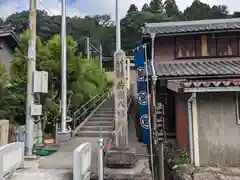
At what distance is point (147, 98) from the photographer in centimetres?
1034

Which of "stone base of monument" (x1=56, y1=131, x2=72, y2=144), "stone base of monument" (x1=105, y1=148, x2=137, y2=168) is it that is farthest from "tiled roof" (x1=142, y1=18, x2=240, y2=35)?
"stone base of monument" (x1=105, y1=148, x2=137, y2=168)

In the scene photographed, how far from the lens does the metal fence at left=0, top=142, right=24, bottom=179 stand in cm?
579

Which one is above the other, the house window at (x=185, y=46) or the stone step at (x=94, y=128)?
the house window at (x=185, y=46)

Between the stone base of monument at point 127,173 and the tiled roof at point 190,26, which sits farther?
the tiled roof at point 190,26

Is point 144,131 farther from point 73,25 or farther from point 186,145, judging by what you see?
point 73,25

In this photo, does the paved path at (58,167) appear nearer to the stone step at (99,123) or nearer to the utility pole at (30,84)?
the utility pole at (30,84)

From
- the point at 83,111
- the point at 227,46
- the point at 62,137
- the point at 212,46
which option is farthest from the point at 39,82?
the point at 227,46

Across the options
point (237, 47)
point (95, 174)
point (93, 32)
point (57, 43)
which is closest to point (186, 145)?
point (95, 174)

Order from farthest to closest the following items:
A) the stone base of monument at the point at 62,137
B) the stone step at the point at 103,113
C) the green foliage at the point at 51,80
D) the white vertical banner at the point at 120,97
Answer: the stone step at the point at 103,113 → the green foliage at the point at 51,80 → the stone base of monument at the point at 62,137 → the white vertical banner at the point at 120,97

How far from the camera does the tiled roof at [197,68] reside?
1023cm

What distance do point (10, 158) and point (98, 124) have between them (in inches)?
260

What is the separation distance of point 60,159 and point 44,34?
2854cm

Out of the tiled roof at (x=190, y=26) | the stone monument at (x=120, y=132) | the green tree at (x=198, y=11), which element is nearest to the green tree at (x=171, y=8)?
the green tree at (x=198, y=11)

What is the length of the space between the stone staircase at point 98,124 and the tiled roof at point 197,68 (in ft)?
11.8
